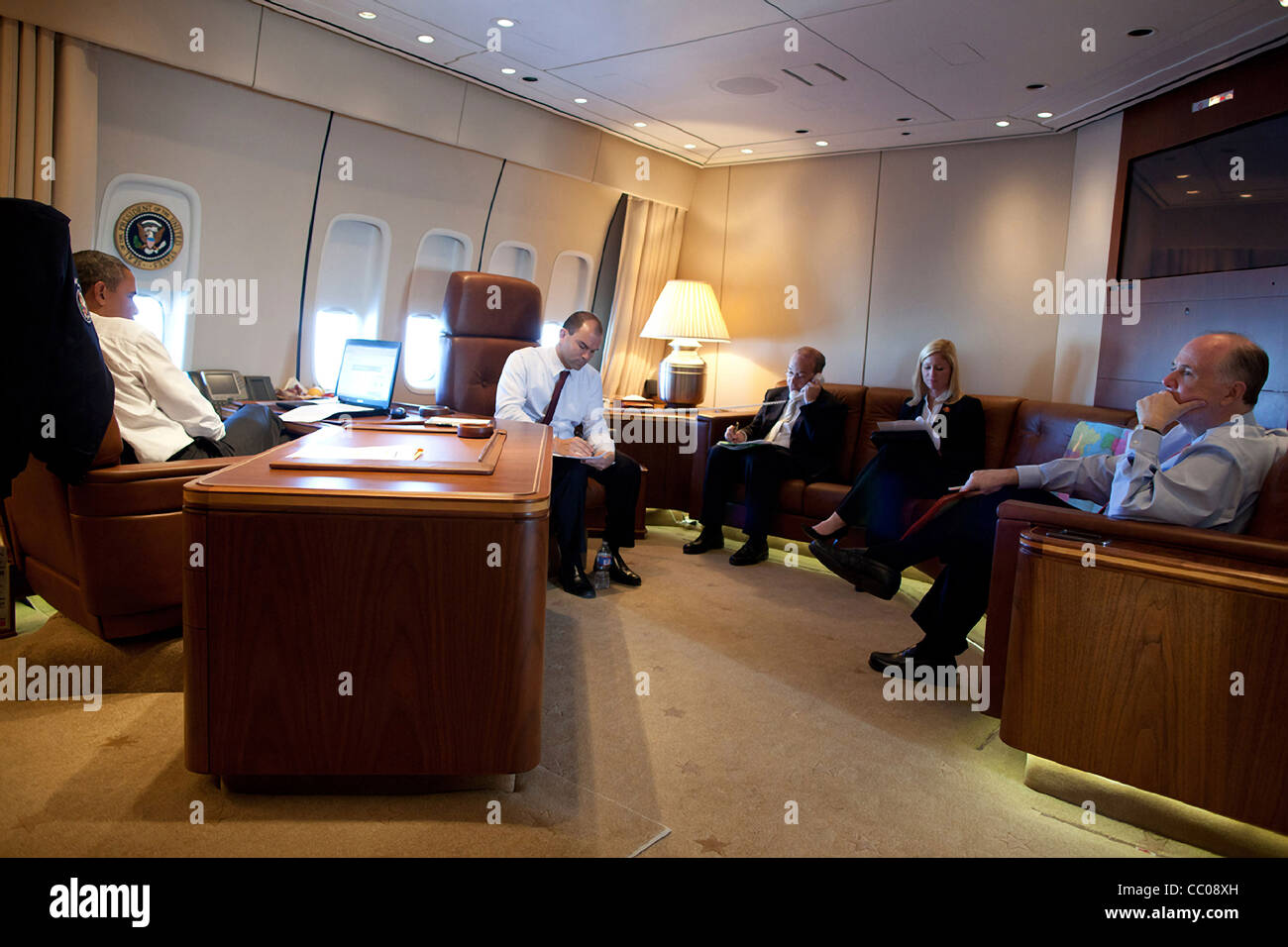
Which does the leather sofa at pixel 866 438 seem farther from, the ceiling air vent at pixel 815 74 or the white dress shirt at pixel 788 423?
the ceiling air vent at pixel 815 74

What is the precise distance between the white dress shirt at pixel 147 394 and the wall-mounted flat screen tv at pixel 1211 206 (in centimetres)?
453

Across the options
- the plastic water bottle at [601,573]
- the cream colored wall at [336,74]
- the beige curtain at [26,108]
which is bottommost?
the plastic water bottle at [601,573]

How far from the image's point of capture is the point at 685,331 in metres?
6.23

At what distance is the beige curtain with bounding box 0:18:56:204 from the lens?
11.0ft

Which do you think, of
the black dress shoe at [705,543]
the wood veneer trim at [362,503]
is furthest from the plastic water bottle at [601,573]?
the wood veneer trim at [362,503]

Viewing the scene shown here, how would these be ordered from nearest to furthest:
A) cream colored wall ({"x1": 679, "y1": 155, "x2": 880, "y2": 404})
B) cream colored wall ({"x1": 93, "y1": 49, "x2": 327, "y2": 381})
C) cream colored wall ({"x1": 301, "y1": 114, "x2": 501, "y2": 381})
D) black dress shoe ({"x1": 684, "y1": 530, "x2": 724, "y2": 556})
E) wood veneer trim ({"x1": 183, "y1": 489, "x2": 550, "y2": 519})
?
wood veneer trim ({"x1": 183, "y1": 489, "x2": 550, "y2": 519}), cream colored wall ({"x1": 93, "y1": 49, "x2": 327, "y2": 381}), cream colored wall ({"x1": 301, "y1": 114, "x2": 501, "y2": 381}), black dress shoe ({"x1": 684, "y1": 530, "x2": 724, "y2": 556}), cream colored wall ({"x1": 679, "y1": 155, "x2": 880, "y2": 404})

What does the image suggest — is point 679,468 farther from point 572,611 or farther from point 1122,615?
point 1122,615

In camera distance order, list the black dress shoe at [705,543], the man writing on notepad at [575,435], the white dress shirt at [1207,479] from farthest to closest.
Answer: the black dress shoe at [705,543] < the man writing on notepad at [575,435] < the white dress shirt at [1207,479]

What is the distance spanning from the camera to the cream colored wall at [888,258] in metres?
5.36

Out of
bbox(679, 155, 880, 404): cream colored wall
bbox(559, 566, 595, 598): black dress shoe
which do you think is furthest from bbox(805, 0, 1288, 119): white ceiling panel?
bbox(559, 566, 595, 598): black dress shoe

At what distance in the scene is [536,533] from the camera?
2035mm

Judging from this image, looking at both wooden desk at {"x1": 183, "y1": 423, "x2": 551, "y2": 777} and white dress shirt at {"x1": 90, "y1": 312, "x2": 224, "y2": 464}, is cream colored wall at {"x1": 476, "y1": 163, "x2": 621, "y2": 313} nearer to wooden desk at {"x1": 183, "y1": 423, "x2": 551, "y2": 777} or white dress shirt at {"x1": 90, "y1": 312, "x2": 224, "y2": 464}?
white dress shirt at {"x1": 90, "y1": 312, "x2": 224, "y2": 464}

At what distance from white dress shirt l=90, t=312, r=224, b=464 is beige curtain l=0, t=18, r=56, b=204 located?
0.93m
